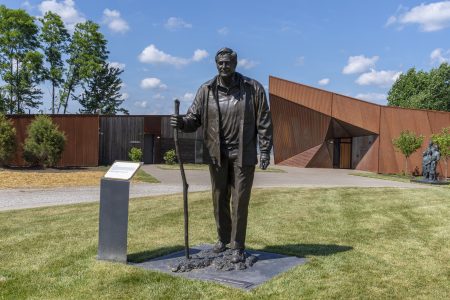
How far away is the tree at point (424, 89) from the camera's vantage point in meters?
48.1

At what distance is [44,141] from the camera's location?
23578mm

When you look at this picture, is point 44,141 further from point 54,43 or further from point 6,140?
point 54,43

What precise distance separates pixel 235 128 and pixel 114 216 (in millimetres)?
1777

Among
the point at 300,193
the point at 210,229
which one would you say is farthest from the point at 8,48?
the point at 210,229

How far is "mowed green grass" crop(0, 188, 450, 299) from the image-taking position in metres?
4.38

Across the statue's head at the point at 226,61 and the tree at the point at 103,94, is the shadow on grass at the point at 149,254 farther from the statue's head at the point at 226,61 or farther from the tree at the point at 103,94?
the tree at the point at 103,94

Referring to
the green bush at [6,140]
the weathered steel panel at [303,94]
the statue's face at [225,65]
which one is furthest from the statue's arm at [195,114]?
the weathered steel panel at [303,94]

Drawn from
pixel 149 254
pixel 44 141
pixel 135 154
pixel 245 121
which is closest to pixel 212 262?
pixel 149 254

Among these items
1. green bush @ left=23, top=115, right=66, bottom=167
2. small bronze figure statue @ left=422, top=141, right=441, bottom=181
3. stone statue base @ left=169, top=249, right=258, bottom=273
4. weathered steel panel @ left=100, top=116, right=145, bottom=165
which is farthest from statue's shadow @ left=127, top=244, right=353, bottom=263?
weathered steel panel @ left=100, top=116, right=145, bottom=165

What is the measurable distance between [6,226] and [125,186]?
376 cm

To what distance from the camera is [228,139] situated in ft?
17.1

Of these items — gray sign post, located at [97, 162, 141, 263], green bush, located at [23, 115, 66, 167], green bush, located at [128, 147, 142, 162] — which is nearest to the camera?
gray sign post, located at [97, 162, 141, 263]

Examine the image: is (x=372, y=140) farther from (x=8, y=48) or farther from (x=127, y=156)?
(x=8, y=48)

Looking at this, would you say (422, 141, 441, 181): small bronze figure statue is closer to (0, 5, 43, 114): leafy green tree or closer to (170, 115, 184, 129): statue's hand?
(170, 115, 184, 129): statue's hand
